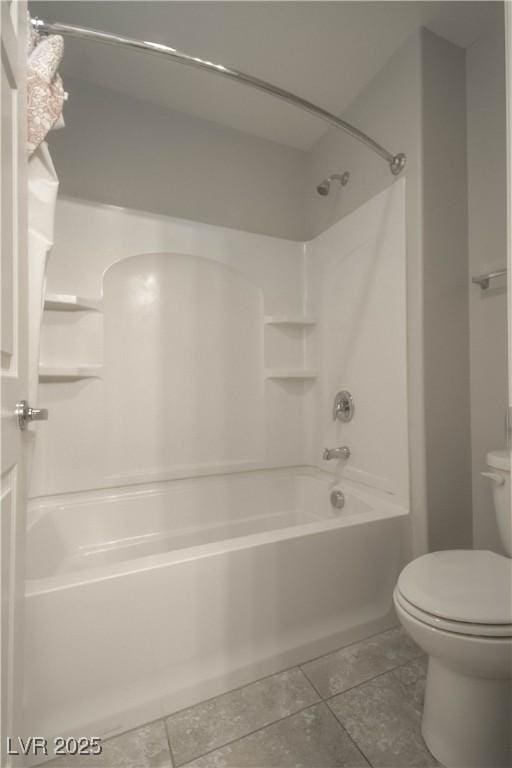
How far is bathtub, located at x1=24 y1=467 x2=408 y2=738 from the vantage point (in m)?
0.91

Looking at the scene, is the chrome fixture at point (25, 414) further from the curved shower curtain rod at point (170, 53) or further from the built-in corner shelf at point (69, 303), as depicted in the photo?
the curved shower curtain rod at point (170, 53)

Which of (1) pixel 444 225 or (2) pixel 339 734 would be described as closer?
(2) pixel 339 734

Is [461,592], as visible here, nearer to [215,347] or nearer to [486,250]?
[486,250]

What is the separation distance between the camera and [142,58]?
5.05ft

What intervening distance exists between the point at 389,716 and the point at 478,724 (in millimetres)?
253

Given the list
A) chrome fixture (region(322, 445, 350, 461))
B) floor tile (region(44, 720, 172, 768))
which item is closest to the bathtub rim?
chrome fixture (region(322, 445, 350, 461))

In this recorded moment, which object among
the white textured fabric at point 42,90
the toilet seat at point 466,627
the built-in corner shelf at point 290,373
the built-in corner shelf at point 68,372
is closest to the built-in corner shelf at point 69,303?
the built-in corner shelf at point 68,372

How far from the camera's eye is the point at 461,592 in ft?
2.82


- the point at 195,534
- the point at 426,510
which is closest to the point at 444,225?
the point at 426,510

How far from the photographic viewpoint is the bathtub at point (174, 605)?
908 millimetres

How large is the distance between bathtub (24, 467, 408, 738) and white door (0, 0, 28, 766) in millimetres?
173

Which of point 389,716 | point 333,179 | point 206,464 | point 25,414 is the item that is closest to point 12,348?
point 25,414

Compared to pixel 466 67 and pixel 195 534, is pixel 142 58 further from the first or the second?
pixel 195 534

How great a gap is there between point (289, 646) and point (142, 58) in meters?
2.56
